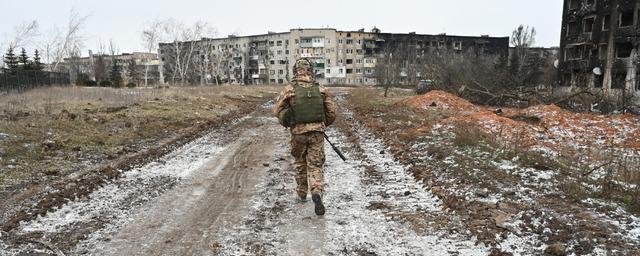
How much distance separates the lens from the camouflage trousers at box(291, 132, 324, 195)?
574cm

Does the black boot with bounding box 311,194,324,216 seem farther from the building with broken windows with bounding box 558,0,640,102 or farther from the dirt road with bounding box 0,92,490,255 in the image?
the building with broken windows with bounding box 558,0,640,102

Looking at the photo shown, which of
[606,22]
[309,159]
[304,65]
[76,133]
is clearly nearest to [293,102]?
[304,65]

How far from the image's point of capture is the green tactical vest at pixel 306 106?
5.74 m

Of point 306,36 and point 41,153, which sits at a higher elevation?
point 306,36

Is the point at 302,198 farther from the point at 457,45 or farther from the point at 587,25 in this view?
the point at 457,45

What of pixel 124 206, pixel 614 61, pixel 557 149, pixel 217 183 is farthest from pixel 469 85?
pixel 124 206

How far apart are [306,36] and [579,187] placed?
89.6 metres

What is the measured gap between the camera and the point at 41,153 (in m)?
8.66

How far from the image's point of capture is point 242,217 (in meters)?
5.30

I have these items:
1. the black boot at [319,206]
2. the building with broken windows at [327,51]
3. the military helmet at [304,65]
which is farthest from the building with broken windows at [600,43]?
the building with broken windows at [327,51]

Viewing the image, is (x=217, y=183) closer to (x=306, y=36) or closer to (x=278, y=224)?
(x=278, y=224)

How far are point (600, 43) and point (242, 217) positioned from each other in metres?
41.5

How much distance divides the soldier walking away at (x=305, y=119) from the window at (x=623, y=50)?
39324 millimetres

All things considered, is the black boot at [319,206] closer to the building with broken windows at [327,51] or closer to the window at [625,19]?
the window at [625,19]
